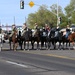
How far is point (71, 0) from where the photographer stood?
341ft

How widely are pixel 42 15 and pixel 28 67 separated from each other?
108 meters

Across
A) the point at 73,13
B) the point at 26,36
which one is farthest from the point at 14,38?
the point at 73,13

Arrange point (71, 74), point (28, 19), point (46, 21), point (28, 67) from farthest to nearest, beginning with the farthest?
point (28, 19), point (46, 21), point (28, 67), point (71, 74)

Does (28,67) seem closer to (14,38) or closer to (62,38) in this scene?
(14,38)

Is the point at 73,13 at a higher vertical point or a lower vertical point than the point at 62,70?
higher

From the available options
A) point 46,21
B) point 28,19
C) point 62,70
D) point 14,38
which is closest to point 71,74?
point 62,70

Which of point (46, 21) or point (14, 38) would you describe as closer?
A: point (14, 38)

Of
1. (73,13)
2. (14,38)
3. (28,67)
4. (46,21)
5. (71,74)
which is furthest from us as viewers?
(46,21)

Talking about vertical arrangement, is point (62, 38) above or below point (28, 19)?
below

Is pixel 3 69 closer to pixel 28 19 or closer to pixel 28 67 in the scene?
pixel 28 67

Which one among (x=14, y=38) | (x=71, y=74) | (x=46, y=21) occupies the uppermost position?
(x=46, y=21)

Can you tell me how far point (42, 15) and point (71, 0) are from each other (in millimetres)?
21686

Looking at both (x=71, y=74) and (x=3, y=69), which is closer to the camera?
(x=71, y=74)

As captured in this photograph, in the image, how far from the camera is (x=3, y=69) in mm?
16000
